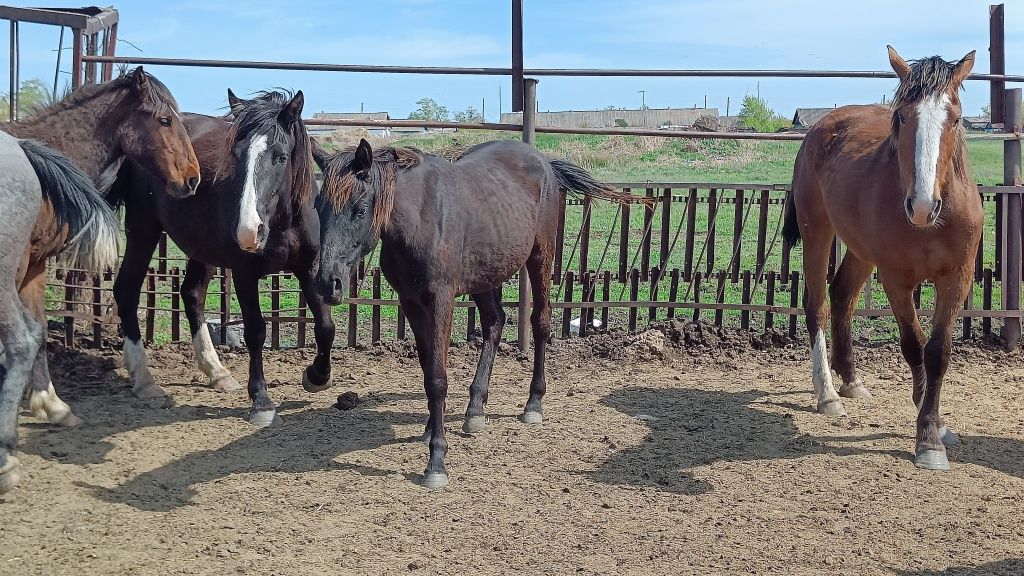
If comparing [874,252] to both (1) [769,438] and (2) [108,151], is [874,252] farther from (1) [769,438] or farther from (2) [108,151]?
(2) [108,151]

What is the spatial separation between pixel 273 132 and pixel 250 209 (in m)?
0.56

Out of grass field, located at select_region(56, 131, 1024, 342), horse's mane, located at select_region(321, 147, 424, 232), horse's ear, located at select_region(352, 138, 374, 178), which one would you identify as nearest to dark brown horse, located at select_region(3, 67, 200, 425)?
horse's mane, located at select_region(321, 147, 424, 232)

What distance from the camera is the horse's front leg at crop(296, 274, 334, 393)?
6168 mm

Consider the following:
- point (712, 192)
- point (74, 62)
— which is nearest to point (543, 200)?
point (712, 192)

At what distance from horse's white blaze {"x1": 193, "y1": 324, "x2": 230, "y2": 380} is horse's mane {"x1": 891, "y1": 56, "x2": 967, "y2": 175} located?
4971 millimetres

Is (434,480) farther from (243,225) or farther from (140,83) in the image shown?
(140,83)

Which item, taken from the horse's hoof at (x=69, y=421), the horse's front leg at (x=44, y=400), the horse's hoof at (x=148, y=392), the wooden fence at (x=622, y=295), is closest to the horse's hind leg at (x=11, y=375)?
the horse's front leg at (x=44, y=400)

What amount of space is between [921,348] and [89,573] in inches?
182

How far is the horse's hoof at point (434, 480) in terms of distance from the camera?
4734 mm

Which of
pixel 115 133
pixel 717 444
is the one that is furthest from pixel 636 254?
pixel 115 133

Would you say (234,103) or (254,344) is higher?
(234,103)

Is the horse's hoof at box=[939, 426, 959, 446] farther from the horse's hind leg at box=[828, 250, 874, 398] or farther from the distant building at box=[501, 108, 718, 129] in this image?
the distant building at box=[501, 108, 718, 129]

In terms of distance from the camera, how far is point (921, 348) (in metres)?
5.41

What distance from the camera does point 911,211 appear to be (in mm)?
4598
